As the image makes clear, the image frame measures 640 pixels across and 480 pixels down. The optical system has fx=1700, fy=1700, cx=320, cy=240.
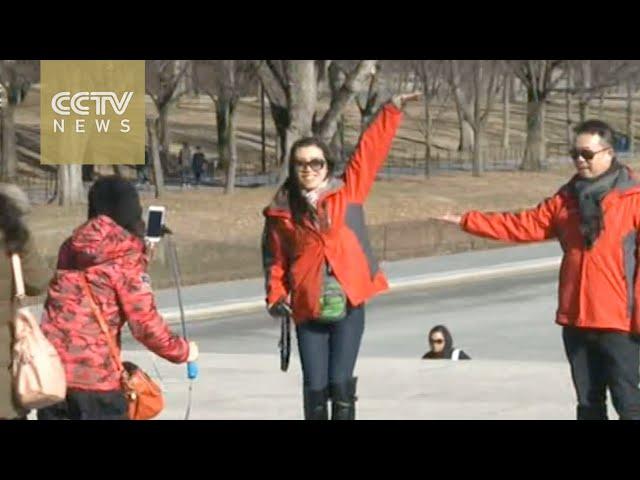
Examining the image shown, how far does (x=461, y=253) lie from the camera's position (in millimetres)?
36500

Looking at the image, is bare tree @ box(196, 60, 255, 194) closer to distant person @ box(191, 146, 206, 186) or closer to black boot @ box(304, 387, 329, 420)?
distant person @ box(191, 146, 206, 186)

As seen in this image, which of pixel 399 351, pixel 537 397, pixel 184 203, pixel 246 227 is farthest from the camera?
pixel 184 203

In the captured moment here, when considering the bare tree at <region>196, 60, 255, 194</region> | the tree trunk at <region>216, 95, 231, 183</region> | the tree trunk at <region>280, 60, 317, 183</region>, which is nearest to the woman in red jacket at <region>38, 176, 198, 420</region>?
the tree trunk at <region>280, 60, 317, 183</region>

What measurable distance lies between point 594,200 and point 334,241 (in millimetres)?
1263

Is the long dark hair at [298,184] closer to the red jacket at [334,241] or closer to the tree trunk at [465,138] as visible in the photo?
the red jacket at [334,241]

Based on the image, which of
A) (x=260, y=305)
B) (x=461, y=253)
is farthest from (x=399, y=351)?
(x=461, y=253)

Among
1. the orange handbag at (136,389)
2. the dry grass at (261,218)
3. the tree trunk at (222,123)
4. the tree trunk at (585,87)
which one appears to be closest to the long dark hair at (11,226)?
the orange handbag at (136,389)

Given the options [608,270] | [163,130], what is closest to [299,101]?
[163,130]

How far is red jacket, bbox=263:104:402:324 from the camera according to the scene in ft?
26.1

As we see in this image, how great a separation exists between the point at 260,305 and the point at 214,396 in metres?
16.4

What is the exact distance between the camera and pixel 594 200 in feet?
24.3

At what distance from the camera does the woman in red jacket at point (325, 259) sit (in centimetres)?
795

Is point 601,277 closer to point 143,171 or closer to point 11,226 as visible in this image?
point 11,226
